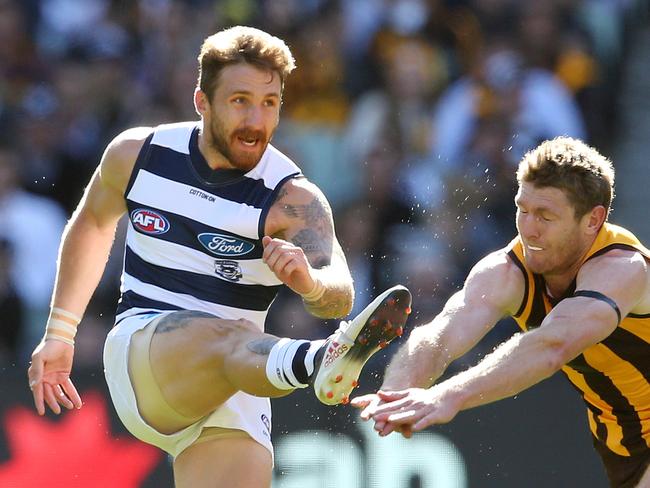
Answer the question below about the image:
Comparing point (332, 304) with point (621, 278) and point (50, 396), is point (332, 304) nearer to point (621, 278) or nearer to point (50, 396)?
point (621, 278)

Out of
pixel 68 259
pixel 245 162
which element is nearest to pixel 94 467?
pixel 68 259

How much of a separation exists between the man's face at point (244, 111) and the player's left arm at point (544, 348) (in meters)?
1.23

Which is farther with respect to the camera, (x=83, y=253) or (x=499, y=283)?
(x=83, y=253)

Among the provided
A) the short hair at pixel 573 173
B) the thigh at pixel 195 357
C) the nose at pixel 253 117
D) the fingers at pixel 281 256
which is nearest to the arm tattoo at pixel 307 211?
the nose at pixel 253 117

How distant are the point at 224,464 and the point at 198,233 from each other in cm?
90

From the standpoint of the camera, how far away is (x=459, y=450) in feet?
23.1

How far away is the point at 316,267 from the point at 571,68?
15.2 feet

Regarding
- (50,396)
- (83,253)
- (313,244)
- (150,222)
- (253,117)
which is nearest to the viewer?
(313,244)

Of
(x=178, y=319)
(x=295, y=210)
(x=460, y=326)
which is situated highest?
(x=295, y=210)

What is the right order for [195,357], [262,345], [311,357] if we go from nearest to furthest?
[311,357]
[262,345]
[195,357]

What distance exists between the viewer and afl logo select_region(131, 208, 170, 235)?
17.2 feet

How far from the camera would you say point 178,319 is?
5.06m

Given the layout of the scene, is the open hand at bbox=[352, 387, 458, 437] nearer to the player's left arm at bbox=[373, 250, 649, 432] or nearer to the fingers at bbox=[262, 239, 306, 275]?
the player's left arm at bbox=[373, 250, 649, 432]

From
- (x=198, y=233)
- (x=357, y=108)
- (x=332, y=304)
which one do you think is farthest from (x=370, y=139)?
(x=332, y=304)
